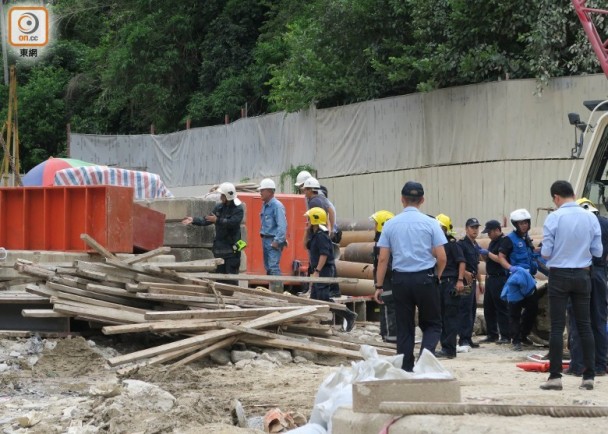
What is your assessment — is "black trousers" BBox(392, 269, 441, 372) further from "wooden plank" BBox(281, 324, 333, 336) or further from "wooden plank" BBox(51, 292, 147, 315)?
"wooden plank" BBox(51, 292, 147, 315)

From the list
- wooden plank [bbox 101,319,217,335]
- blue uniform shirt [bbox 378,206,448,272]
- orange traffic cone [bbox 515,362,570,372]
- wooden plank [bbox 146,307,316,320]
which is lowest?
orange traffic cone [bbox 515,362,570,372]

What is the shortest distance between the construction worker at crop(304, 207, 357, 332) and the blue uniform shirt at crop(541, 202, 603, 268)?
547cm

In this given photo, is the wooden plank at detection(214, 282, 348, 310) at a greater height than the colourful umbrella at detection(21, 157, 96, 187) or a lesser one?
lesser

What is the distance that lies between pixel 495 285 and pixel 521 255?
68cm

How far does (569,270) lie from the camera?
10258 millimetres

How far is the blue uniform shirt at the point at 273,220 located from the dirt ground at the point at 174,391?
379 cm

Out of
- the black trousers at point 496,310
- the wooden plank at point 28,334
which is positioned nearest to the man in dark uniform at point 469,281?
the black trousers at point 496,310

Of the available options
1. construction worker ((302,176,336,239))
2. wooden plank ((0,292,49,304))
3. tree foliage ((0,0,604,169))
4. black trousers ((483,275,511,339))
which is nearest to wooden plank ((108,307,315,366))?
wooden plank ((0,292,49,304))

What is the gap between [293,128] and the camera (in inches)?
1268

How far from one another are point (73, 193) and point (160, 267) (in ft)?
9.80

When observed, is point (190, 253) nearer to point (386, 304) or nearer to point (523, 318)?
point (386, 304)

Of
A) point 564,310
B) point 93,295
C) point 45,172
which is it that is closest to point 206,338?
point 93,295

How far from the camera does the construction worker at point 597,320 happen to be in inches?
436

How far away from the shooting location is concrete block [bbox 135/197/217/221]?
17578 mm
